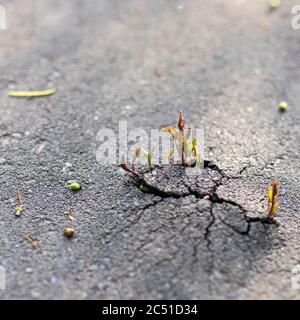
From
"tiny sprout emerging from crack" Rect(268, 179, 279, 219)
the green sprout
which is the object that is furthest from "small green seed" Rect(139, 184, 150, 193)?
"tiny sprout emerging from crack" Rect(268, 179, 279, 219)

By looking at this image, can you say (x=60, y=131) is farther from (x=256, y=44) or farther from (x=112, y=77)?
(x=256, y=44)

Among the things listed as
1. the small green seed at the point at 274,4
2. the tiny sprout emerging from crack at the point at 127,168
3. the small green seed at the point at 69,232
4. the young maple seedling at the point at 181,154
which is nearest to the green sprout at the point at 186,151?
the young maple seedling at the point at 181,154

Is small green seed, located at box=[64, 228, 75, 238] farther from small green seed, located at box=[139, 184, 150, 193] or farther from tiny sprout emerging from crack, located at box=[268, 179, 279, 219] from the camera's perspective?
tiny sprout emerging from crack, located at box=[268, 179, 279, 219]

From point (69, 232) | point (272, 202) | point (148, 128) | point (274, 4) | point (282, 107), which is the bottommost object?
point (69, 232)

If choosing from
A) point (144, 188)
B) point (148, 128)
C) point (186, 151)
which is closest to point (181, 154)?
point (186, 151)

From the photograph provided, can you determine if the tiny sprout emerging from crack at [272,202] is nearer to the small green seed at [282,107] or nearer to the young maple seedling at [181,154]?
the young maple seedling at [181,154]

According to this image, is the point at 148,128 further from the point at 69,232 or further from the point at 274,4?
the point at 274,4

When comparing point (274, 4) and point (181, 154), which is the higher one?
point (274, 4)

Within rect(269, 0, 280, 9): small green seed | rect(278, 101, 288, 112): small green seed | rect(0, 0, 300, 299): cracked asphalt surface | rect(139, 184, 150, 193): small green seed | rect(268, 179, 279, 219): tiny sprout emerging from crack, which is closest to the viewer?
rect(0, 0, 300, 299): cracked asphalt surface
